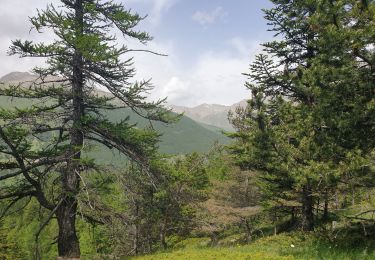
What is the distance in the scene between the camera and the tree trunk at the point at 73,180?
43.1ft

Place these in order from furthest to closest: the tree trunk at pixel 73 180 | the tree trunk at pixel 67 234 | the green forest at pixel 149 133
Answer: the tree trunk at pixel 67 234
the tree trunk at pixel 73 180
the green forest at pixel 149 133

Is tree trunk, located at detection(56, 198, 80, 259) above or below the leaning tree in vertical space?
below

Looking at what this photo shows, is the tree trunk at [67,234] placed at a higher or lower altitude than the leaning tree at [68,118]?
lower

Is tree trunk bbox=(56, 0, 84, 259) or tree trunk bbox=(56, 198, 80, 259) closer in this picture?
tree trunk bbox=(56, 0, 84, 259)

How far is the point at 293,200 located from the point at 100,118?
1350 cm

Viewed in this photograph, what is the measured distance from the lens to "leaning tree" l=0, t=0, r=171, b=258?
40.9 ft

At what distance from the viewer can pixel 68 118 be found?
13977 mm

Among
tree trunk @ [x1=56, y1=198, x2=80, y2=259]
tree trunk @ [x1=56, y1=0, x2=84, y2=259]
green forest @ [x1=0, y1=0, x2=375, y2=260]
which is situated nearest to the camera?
green forest @ [x1=0, y1=0, x2=375, y2=260]

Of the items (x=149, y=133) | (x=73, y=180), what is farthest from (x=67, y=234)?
(x=149, y=133)

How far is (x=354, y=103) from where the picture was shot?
9609 mm

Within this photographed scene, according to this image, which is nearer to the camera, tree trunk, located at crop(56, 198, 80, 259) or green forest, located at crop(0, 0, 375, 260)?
green forest, located at crop(0, 0, 375, 260)

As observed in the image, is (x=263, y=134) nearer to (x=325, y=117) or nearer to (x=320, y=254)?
(x=325, y=117)

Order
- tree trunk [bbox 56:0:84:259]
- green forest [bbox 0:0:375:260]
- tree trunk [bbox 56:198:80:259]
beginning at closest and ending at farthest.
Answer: green forest [bbox 0:0:375:260] → tree trunk [bbox 56:0:84:259] → tree trunk [bbox 56:198:80:259]

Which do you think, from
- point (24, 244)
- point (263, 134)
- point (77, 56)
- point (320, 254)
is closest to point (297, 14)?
point (263, 134)
